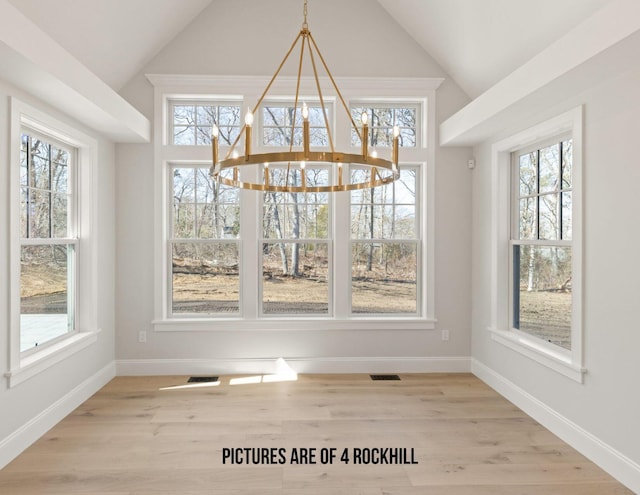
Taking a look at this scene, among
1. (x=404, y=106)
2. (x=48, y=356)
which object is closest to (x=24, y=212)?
(x=48, y=356)

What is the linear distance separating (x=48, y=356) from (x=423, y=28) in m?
4.23

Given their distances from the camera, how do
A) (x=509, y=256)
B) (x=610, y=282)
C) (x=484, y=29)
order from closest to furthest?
(x=610, y=282) < (x=484, y=29) < (x=509, y=256)

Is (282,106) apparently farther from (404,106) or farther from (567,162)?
(567,162)

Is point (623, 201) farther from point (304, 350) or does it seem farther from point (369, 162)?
point (304, 350)

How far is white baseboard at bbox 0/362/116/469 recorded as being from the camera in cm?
269

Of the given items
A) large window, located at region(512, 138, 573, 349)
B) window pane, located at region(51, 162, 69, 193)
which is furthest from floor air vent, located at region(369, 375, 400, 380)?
window pane, located at region(51, 162, 69, 193)

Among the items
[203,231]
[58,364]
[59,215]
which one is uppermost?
[59,215]

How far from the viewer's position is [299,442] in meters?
2.92

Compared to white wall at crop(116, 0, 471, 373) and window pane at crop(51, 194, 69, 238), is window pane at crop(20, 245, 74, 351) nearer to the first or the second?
window pane at crop(51, 194, 69, 238)

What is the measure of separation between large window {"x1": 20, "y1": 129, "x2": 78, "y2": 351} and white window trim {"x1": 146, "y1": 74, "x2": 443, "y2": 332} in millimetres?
815

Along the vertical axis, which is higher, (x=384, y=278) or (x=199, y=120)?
(x=199, y=120)

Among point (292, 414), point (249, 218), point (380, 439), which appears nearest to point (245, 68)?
point (249, 218)

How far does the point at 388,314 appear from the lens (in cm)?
462

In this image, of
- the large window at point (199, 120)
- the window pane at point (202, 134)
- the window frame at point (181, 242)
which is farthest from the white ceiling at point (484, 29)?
the window frame at point (181, 242)
